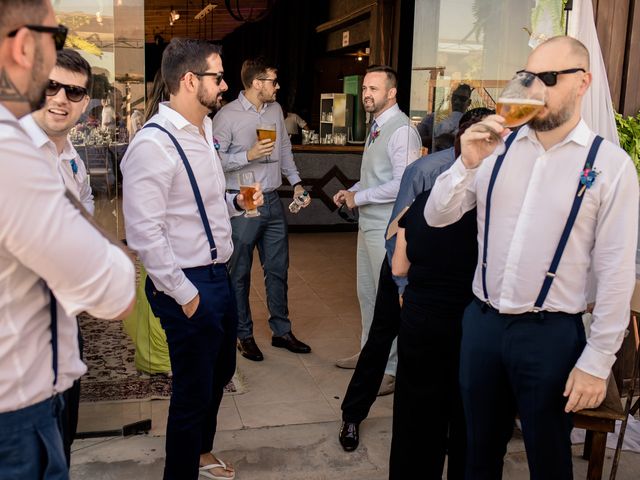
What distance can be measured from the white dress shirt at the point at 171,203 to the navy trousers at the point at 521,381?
3.41 feet

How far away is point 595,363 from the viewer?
2.16 meters

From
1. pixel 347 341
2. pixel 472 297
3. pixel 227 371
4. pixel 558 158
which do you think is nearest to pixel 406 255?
pixel 472 297

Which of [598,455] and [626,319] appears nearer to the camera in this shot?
[626,319]

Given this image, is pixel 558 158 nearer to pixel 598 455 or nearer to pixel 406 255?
pixel 406 255

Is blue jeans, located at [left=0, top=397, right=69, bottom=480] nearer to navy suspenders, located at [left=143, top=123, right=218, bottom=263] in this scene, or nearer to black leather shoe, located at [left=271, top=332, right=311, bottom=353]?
navy suspenders, located at [left=143, top=123, right=218, bottom=263]

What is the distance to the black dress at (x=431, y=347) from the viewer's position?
263 cm

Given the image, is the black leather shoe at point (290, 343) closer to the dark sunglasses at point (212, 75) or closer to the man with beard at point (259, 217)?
the man with beard at point (259, 217)

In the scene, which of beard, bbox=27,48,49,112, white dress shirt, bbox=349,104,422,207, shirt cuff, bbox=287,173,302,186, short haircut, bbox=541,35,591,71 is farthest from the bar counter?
beard, bbox=27,48,49,112

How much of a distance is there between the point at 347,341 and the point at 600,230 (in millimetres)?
3319

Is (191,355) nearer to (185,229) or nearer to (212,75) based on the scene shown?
(185,229)

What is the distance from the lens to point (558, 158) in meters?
2.24

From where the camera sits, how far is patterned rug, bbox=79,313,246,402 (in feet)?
12.9

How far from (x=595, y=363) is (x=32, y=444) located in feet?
5.10

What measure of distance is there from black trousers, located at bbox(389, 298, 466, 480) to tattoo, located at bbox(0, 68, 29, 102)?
1.76 metres
